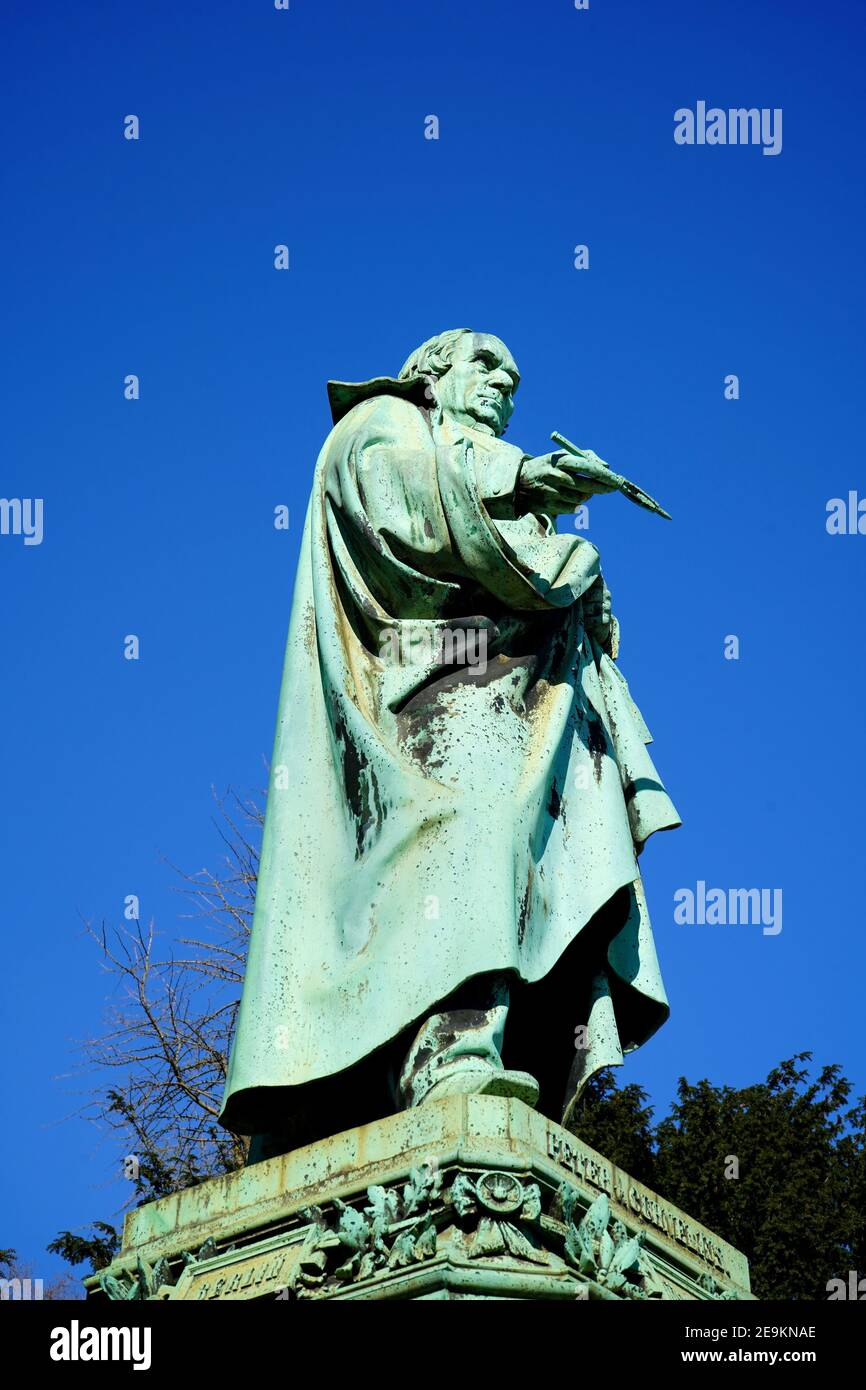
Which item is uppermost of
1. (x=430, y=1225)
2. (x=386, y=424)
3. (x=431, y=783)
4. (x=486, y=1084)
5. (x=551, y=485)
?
(x=386, y=424)

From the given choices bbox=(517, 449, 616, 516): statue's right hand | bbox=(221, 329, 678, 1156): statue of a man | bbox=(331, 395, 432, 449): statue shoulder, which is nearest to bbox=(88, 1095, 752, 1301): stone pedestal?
bbox=(221, 329, 678, 1156): statue of a man

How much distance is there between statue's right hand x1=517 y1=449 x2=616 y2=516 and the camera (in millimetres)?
7984

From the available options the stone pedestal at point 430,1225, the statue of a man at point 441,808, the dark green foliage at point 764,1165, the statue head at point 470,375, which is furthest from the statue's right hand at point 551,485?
the dark green foliage at point 764,1165

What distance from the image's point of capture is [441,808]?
7352 millimetres

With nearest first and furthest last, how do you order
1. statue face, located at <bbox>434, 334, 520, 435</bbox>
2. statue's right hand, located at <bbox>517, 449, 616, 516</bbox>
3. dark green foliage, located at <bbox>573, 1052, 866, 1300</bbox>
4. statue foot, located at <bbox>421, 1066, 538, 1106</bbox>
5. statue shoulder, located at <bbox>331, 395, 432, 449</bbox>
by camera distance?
statue foot, located at <bbox>421, 1066, 538, 1106</bbox> → statue's right hand, located at <bbox>517, 449, 616, 516</bbox> → statue shoulder, located at <bbox>331, 395, 432, 449</bbox> → statue face, located at <bbox>434, 334, 520, 435</bbox> → dark green foliage, located at <bbox>573, 1052, 866, 1300</bbox>

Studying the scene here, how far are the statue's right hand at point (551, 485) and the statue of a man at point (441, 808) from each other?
0.02 meters

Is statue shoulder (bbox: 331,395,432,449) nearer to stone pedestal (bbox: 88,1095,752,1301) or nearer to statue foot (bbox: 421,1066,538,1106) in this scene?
statue foot (bbox: 421,1066,538,1106)

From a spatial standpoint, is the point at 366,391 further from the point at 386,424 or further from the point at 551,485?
the point at 551,485

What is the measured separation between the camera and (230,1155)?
543 inches

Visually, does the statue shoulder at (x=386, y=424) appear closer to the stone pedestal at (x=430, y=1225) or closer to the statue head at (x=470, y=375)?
the statue head at (x=470, y=375)

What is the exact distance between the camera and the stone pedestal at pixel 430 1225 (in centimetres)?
610

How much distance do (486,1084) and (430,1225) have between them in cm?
62

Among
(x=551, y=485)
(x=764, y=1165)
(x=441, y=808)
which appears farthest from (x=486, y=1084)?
(x=764, y=1165)

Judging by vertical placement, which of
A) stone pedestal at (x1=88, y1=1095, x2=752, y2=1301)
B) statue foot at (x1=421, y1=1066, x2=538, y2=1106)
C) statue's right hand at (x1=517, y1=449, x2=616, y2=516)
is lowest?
stone pedestal at (x1=88, y1=1095, x2=752, y2=1301)
